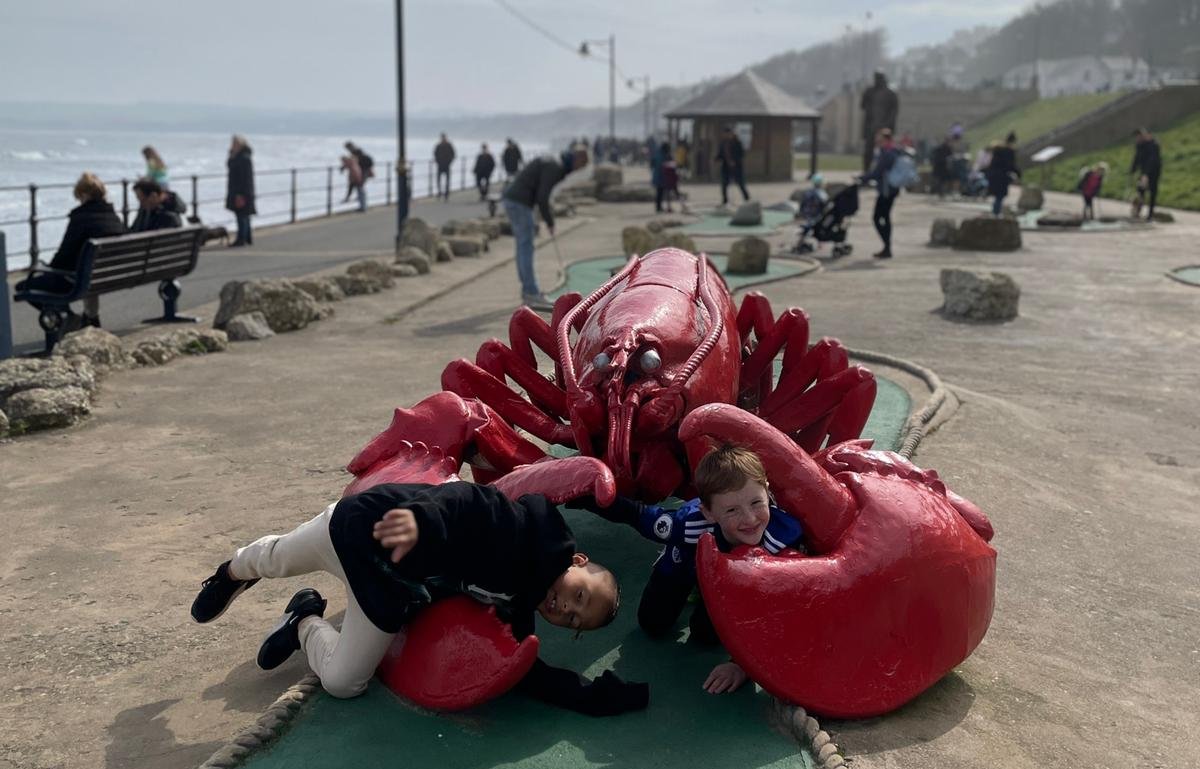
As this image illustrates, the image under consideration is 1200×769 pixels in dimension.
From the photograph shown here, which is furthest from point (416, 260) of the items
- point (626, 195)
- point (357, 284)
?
point (626, 195)

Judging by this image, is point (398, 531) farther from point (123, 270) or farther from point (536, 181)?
point (536, 181)

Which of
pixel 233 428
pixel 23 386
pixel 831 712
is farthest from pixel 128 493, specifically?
pixel 831 712

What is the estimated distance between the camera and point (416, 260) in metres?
16.0

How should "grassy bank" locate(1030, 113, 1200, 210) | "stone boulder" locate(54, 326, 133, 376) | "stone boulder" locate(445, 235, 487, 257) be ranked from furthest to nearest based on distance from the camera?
"grassy bank" locate(1030, 113, 1200, 210) < "stone boulder" locate(445, 235, 487, 257) < "stone boulder" locate(54, 326, 133, 376)

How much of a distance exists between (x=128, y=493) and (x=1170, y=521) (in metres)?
5.74

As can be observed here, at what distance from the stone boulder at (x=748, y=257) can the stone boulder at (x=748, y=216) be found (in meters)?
7.85

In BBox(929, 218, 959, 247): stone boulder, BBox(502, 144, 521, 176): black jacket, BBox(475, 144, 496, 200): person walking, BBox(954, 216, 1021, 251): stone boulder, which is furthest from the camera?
BBox(502, 144, 521, 176): black jacket

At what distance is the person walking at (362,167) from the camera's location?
91.6 ft

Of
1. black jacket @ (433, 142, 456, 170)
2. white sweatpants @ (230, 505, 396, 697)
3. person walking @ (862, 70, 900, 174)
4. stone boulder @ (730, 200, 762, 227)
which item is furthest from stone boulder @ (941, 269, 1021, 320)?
black jacket @ (433, 142, 456, 170)

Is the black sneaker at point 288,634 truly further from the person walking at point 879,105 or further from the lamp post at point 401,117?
the person walking at point 879,105

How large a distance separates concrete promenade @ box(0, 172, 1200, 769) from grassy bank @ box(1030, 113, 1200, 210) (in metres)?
17.7

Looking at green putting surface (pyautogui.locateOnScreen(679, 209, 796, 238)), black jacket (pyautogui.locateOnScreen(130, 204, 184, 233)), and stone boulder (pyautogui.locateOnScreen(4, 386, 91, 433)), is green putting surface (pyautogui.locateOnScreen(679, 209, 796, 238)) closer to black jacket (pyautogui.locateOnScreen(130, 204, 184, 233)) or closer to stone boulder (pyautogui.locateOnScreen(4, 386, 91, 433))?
black jacket (pyautogui.locateOnScreen(130, 204, 184, 233))

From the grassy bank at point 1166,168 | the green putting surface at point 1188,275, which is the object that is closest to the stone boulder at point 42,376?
the green putting surface at point 1188,275

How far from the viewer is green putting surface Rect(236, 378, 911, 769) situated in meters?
3.54
